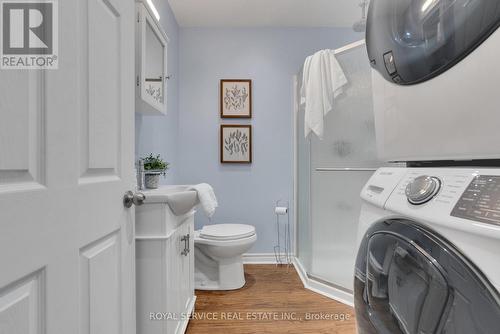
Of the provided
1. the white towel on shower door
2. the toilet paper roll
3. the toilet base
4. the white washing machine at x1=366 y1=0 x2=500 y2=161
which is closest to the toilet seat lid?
the toilet base

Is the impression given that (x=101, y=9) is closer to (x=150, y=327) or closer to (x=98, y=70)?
(x=98, y=70)

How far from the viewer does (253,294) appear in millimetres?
2029

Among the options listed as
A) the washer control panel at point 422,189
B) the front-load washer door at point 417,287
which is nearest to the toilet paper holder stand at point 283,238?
the front-load washer door at point 417,287

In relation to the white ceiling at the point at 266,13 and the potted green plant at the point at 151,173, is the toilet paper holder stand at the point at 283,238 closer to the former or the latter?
the potted green plant at the point at 151,173

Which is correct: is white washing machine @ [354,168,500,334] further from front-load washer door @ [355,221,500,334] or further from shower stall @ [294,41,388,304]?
shower stall @ [294,41,388,304]

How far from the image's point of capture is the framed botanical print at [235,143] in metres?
2.70

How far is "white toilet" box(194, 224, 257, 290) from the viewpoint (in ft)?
6.60

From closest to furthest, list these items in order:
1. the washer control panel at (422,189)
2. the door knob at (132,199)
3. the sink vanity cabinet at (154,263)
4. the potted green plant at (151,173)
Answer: the washer control panel at (422,189)
the door knob at (132,199)
the sink vanity cabinet at (154,263)
the potted green plant at (151,173)

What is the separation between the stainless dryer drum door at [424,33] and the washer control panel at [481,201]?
0.25m

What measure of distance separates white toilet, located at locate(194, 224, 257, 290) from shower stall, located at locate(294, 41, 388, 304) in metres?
0.58

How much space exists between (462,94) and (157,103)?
146 centimetres

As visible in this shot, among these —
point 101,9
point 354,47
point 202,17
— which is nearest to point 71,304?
point 101,9

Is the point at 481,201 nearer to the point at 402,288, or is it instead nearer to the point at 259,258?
the point at 402,288

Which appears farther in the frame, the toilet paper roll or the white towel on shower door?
the toilet paper roll
